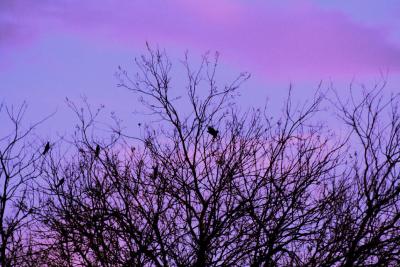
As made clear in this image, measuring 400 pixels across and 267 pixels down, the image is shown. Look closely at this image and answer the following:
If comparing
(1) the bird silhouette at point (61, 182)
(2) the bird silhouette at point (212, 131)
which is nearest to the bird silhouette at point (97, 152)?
(1) the bird silhouette at point (61, 182)

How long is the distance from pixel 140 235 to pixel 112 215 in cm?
61

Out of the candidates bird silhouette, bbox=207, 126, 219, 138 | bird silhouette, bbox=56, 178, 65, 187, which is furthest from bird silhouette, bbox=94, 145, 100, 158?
bird silhouette, bbox=207, 126, 219, 138

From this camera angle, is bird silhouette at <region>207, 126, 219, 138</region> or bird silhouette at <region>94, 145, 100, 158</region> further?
bird silhouette at <region>94, 145, 100, 158</region>

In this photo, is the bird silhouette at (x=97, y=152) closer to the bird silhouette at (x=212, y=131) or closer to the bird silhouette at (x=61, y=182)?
the bird silhouette at (x=61, y=182)

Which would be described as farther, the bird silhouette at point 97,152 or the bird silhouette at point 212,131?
the bird silhouette at point 97,152

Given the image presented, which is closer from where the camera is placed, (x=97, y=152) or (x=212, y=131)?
(x=212, y=131)

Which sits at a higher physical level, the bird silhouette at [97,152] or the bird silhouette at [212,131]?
the bird silhouette at [97,152]

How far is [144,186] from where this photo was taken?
1071cm

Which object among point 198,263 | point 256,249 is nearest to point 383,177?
point 256,249

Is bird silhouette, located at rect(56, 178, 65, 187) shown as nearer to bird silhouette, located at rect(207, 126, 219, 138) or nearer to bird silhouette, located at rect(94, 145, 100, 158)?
bird silhouette, located at rect(94, 145, 100, 158)

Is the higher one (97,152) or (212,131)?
(97,152)

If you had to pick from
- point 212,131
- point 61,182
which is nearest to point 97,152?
point 61,182

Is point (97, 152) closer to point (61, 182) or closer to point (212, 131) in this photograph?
point (61, 182)

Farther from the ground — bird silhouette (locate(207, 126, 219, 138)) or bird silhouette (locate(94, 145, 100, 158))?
bird silhouette (locate(94, 145, 100, 158))
